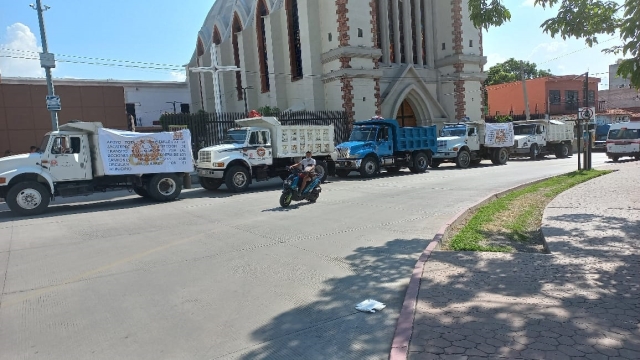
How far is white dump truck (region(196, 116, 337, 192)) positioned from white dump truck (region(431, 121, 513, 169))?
823cm

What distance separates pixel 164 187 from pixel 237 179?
250 centimetres

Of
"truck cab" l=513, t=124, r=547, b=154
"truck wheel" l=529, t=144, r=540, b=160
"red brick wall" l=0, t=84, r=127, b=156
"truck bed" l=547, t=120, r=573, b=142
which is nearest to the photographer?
"red brick wall" l=0, t=84, r=127, b=156

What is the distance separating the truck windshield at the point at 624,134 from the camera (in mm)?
22469

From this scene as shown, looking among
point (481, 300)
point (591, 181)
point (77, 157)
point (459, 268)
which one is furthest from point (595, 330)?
point (77, 157)

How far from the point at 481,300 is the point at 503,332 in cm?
75

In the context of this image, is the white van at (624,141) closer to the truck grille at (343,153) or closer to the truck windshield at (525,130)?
the truck windshield at (525,130)

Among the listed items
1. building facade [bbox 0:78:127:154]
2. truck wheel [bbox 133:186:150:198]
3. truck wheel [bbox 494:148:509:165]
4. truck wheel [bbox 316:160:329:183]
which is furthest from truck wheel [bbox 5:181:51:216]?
truck wheel [bbox 494:148:509:165]

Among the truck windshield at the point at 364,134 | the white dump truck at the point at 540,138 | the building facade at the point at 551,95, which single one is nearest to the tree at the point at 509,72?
the building facade at the point at 551,95

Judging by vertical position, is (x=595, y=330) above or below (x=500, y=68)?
below

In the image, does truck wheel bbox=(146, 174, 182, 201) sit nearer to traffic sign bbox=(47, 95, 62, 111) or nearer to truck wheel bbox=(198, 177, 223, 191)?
truck wheel bbox=(198, 177, 223, 191)

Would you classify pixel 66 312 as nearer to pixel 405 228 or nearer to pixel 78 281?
pixel 78 281

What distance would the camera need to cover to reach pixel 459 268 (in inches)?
213

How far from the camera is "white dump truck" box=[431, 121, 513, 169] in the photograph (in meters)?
22.6

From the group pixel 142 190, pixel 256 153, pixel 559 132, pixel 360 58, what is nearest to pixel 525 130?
pixel 559 132
